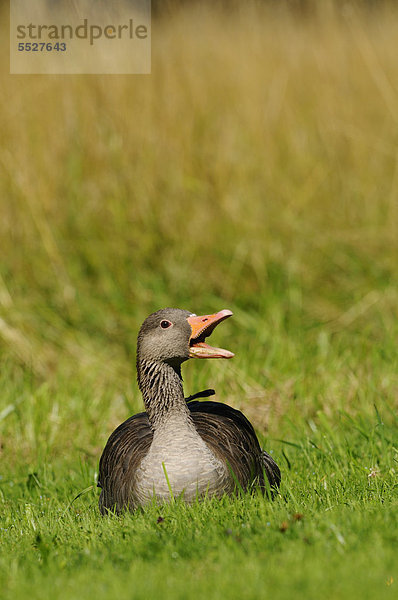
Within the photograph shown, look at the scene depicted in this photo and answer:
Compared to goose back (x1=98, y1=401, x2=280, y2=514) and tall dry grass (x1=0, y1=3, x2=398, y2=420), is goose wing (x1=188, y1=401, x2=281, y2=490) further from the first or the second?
tall dry grass (x1=0, y1=3, x2=398, y2=420)

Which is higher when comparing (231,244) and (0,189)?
(0,189)

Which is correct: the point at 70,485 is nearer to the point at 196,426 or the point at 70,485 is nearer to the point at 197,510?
the point at 196,426

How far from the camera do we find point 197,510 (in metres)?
4.56

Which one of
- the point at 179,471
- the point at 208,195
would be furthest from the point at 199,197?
the point at 179,471

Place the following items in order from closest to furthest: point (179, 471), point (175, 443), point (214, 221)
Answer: point (179, 471), point (175, 443), point (214, 221)

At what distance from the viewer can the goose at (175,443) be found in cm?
487

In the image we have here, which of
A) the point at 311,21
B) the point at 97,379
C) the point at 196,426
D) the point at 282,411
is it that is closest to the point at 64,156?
the point at 97,379

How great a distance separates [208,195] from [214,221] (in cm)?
31

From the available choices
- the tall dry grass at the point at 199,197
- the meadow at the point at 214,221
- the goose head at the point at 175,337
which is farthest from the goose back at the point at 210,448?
the tall dry grass at the point at 199,197

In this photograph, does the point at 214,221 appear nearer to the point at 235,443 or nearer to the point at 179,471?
the point at 235,443

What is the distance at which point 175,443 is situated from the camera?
498cm

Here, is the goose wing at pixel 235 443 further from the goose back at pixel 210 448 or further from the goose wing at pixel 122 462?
the goose wing at pixel 122 462

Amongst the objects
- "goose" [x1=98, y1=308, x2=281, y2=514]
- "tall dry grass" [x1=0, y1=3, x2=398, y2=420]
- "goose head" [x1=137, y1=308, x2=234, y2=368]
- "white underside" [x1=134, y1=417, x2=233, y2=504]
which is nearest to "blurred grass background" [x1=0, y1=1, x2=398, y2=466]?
"tall dry grass" [x1=0, y1=3, x2=398, y2=420]

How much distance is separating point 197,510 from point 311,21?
24.8 ft
